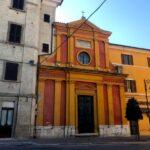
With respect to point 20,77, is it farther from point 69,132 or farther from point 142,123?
point 142,123

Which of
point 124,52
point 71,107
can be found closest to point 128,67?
point 124,52

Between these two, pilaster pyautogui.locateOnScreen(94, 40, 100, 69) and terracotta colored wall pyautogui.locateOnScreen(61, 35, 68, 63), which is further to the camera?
pilaster pyautogui.locateOnScreen(94, 40, 100, 69)

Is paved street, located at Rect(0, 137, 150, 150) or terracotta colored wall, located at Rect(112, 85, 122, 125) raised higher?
terracotta colored wall, located at Rect(112, 85, 122, 125)

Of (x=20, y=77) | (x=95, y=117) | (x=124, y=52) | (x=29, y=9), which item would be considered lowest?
(x=95, y=117)

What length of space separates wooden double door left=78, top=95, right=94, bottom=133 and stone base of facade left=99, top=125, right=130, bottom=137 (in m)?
1.21

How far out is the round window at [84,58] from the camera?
26.6m

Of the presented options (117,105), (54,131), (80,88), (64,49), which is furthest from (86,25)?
(54,131)

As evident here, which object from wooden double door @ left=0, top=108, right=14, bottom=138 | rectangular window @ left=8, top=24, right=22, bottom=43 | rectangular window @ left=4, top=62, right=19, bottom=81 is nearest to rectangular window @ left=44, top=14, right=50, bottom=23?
rectangular window @ left=8, top=24, right=22, bottom=43

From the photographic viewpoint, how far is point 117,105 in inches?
1037

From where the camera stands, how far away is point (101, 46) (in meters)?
28.3

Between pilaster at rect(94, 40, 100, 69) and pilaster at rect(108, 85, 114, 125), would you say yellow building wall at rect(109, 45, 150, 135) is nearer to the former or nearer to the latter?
pilaster at rect(94, 40, 100, 69)

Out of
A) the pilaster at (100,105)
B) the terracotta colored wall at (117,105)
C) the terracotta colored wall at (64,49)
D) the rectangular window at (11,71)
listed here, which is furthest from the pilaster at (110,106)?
the rectangular window at (11,71)

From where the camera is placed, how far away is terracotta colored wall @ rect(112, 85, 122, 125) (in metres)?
25.8

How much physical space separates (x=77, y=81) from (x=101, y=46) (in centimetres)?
621
